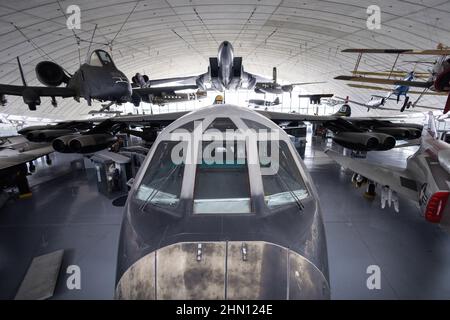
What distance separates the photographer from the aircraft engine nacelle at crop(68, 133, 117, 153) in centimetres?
780

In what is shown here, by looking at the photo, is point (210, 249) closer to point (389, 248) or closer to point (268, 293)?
point (268, 293)

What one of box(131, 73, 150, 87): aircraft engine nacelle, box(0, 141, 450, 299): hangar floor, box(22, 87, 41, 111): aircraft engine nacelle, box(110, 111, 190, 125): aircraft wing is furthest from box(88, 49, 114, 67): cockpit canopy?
box(131, 73, 150, 87): aircraft engine nacelle

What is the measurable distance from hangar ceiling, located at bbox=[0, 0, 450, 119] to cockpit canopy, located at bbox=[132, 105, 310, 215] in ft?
41.3

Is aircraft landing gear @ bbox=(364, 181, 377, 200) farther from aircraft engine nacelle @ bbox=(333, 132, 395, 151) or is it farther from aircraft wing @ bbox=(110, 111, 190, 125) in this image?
aircraft wing @ bbox=(110, 111, 190, 125)

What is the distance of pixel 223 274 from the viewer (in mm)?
1650

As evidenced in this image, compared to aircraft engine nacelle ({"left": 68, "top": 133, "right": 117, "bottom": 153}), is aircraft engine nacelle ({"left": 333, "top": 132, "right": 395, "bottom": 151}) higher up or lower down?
lower down

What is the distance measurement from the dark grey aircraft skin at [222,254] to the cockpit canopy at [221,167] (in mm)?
147

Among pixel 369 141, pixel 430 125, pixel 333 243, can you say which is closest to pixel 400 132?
pixel 430 125

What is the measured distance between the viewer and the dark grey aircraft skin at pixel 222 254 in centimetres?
162

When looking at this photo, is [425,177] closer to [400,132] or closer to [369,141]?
[369,141]

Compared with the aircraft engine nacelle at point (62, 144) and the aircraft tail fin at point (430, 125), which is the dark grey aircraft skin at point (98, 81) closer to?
the aircraft engine nacelle at point (62, 144)

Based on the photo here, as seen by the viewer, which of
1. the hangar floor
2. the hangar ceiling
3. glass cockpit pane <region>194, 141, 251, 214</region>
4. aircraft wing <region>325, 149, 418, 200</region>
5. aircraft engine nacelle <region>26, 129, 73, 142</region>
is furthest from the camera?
the hangar ceiling

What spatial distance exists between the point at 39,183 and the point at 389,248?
41.4ft

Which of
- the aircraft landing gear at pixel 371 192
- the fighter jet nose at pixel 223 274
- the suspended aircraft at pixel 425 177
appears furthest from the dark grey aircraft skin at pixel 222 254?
the aircraft landing gear at pixel 371 192
